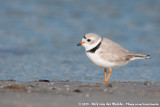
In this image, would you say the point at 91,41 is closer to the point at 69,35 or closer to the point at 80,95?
the point at 80,95

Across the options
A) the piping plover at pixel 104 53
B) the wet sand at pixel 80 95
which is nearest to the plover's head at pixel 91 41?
the piping plover at pixel 104 53

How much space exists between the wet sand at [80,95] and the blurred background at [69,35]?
1.87 metres

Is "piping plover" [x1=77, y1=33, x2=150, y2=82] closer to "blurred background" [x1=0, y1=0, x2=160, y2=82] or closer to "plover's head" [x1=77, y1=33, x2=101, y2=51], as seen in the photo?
"plover's head" [x1=77, y1=33, x2=101, y2=51]

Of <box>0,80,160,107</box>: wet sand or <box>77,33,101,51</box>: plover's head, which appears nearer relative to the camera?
<box>0,80,160,107</box>: wet sand

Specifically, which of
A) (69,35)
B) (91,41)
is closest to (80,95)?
(91,41)

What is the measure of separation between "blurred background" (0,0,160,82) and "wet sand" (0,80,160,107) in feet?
6.14

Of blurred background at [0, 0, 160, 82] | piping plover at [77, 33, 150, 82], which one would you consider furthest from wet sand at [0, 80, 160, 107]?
blurred background at [0, 0, 160, 82]

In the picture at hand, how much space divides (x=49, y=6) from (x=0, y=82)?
10202 mm

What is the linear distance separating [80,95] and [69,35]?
779 centimetres

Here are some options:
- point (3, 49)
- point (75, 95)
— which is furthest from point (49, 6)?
point (75, 95)

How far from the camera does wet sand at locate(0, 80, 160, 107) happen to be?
552cm

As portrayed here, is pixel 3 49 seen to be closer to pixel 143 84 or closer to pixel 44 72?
pixel 44 72

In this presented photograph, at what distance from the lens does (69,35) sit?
14.0m

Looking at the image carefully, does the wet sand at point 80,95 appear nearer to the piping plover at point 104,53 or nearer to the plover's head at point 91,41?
the piping plover at point 104,53
